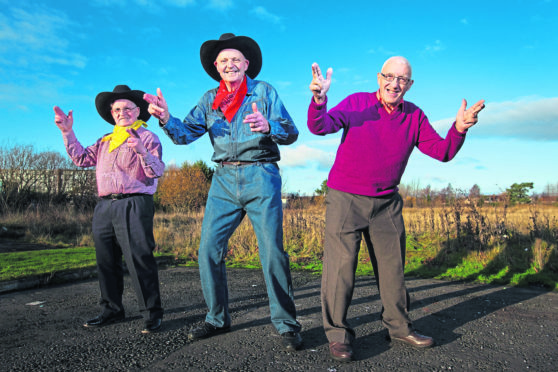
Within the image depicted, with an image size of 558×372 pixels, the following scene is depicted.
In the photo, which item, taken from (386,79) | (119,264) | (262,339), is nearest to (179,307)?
(119,264)

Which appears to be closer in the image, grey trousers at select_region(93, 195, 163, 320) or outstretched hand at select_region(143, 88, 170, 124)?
outstretched hand at select_region(143, 88, 170, 124)

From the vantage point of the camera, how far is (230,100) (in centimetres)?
371

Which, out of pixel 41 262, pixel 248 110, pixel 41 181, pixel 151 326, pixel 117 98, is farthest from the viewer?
pixel 41 181

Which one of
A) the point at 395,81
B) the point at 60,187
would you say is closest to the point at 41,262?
the point at 395,81

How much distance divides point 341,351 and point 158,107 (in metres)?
2.51

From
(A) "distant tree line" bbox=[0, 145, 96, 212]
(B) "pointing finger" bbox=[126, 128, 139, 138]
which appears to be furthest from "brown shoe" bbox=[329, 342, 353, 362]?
(A) "distant tree line" bbox=[0, 145, 96, 212]

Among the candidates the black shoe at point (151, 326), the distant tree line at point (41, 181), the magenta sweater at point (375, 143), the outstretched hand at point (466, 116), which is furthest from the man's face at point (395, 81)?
the distant tree line at point (41, 181)

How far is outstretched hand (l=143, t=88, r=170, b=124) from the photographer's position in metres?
3.41

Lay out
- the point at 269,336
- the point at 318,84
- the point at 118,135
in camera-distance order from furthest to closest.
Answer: the point at 118,135 < the point at 269,336 < the point at 318,84

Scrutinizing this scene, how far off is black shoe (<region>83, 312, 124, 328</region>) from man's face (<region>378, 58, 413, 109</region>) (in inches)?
135

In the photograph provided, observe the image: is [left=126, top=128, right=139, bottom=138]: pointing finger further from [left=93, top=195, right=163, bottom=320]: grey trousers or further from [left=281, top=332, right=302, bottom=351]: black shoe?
[left=281, top=332, right=302, bottom=351]: black shoe

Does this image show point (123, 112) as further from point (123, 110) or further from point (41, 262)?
point (41, 262)

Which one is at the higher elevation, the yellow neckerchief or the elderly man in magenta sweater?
the yellow neckerchief

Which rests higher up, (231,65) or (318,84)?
(231,65)
